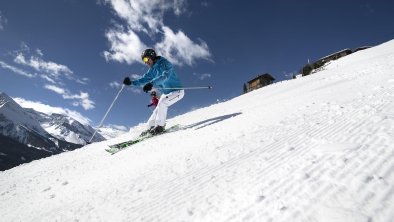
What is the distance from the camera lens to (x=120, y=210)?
410 centimetres

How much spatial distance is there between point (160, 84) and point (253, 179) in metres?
7.67

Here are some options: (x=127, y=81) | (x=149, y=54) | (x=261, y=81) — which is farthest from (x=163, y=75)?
(x=261, y=81)

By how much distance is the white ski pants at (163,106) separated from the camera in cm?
1078

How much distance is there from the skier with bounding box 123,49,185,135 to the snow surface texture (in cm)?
325

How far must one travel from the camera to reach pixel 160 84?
10969 mm

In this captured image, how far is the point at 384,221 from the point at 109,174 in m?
5.44

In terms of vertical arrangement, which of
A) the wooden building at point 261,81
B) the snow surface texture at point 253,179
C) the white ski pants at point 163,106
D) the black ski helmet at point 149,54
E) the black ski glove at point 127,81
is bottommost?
the snow surface texture at point 253,179

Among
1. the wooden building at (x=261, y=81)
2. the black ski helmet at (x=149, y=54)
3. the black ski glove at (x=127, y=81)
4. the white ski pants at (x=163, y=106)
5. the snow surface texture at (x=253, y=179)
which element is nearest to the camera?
the snow surface texture at (x=253, y=179)

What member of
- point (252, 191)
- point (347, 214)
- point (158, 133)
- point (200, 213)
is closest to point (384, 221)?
point (347, 214)

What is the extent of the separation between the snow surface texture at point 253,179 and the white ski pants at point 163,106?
321 cm

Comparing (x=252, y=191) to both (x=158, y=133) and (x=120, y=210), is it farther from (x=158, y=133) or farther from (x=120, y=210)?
(x=158, y=133)

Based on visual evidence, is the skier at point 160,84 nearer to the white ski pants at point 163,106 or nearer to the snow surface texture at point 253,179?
the white ski pants at point 163,106

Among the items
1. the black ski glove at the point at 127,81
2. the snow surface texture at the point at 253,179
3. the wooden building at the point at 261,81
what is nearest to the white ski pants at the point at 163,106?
the black ski glove at the point at 127,81

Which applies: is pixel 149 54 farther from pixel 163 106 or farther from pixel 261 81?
pixel 261 81
